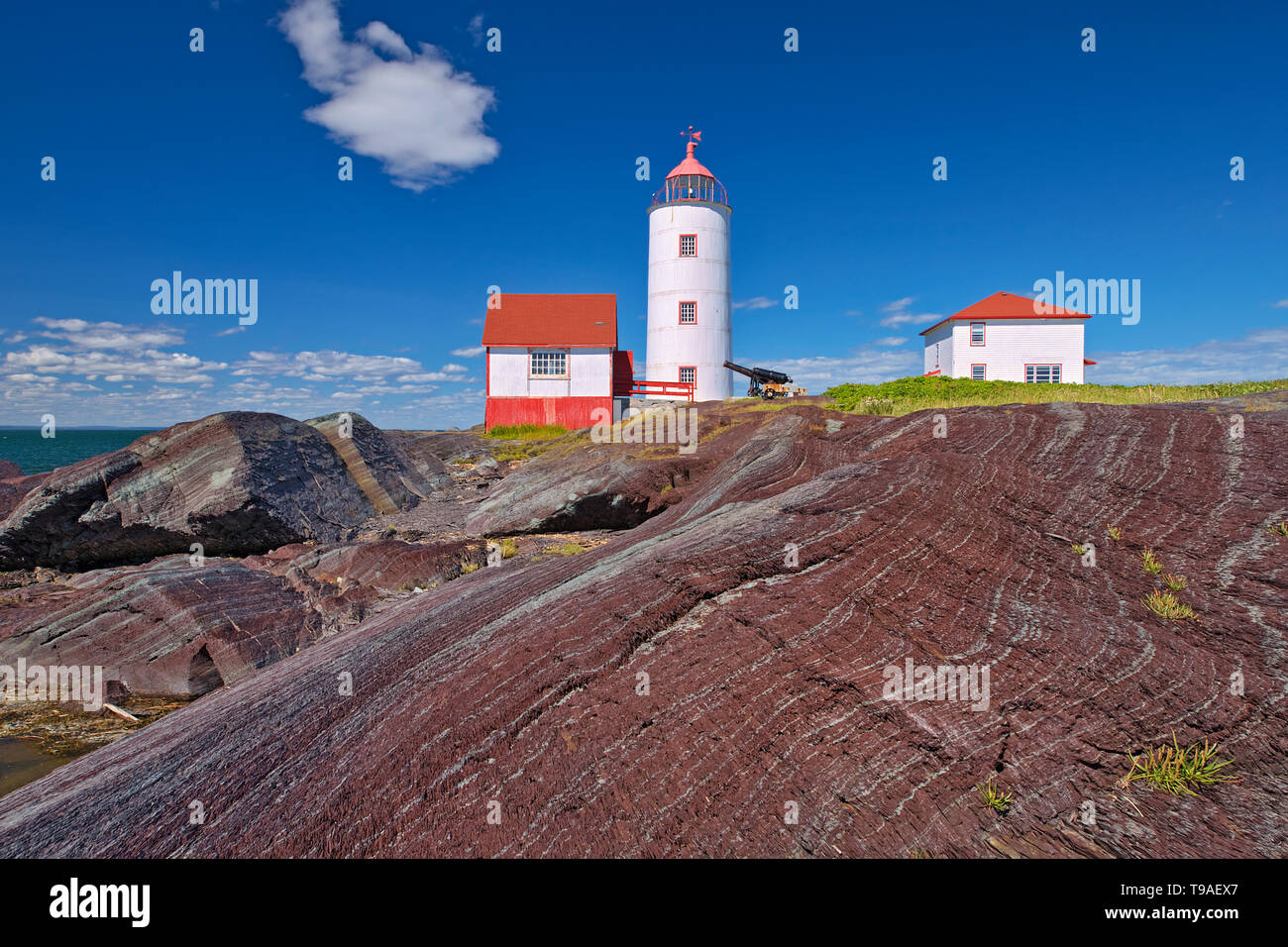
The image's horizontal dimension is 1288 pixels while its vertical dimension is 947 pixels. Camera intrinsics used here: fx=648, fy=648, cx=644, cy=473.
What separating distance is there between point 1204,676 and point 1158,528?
8.23ft

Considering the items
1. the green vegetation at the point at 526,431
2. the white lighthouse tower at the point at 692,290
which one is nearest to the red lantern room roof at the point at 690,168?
the white lighthouse tower at the point at 692,290

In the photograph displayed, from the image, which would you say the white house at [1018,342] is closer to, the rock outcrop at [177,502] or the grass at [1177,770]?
the rock outcrop at [177,502]

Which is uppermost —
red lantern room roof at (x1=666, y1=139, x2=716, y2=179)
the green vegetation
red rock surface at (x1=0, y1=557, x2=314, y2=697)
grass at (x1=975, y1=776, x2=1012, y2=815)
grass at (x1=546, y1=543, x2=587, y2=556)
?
red lantern room roof at (x1=666, y1=139, x2=716, y2=179)

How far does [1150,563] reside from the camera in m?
5.22

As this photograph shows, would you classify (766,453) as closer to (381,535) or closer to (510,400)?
(381,535)

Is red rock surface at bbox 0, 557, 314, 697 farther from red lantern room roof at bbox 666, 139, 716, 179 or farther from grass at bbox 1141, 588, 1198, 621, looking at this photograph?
red lantern room roof at bbox 666, 139, 716, 179

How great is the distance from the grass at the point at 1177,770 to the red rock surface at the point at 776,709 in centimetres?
6

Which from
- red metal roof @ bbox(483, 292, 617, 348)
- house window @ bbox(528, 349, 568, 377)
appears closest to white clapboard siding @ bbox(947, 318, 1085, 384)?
red metal roof @ bbox(483, 292, 617, 348)

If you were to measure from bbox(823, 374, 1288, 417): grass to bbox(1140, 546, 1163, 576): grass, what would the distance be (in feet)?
24.9

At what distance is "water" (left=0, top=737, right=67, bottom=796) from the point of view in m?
6.39

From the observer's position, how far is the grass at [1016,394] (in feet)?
44.3

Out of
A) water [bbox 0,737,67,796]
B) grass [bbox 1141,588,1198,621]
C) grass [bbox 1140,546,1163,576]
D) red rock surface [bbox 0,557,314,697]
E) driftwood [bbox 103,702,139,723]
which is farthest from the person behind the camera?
red rock surface [bbox 0,557,314,697]

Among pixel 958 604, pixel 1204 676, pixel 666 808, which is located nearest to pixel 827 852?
pixel 666 808

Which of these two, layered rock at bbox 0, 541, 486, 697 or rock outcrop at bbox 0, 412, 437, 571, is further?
rock outcrop at bbox 0, 412, 437, 571
